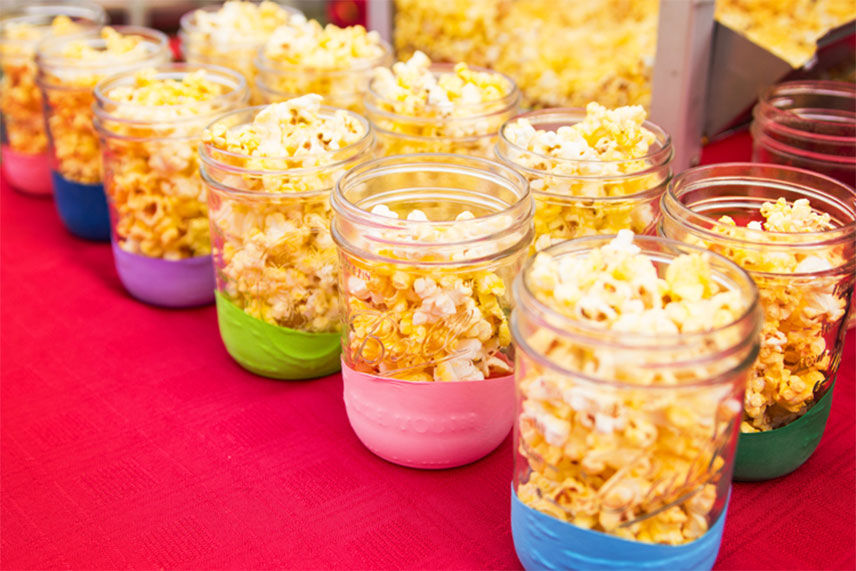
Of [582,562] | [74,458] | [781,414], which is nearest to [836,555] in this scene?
[781,414]

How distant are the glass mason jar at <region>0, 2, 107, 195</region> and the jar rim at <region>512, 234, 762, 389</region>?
50.3 inches

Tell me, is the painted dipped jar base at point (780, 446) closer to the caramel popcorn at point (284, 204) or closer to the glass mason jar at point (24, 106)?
the caramel popcorn at point (284, 204)

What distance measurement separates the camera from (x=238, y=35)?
1.74 metres

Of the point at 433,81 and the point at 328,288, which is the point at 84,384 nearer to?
the point at 328,288

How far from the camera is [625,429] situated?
2.59ft

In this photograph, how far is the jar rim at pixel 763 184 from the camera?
97 centimetres

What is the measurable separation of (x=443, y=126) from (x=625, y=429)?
639mm

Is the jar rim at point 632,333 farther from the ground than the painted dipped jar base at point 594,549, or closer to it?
farther from the ground

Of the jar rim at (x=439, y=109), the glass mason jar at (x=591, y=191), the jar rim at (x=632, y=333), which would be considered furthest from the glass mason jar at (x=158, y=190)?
the jar rim at (x=632, y=333)

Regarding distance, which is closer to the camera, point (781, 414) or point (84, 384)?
point (781, 414)

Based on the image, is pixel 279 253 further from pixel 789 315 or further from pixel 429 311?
pixel 789 315

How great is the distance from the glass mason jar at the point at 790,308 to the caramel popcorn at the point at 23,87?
1.38 metres

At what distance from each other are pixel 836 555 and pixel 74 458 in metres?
0.93

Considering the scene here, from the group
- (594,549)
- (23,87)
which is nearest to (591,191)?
(594,549)
